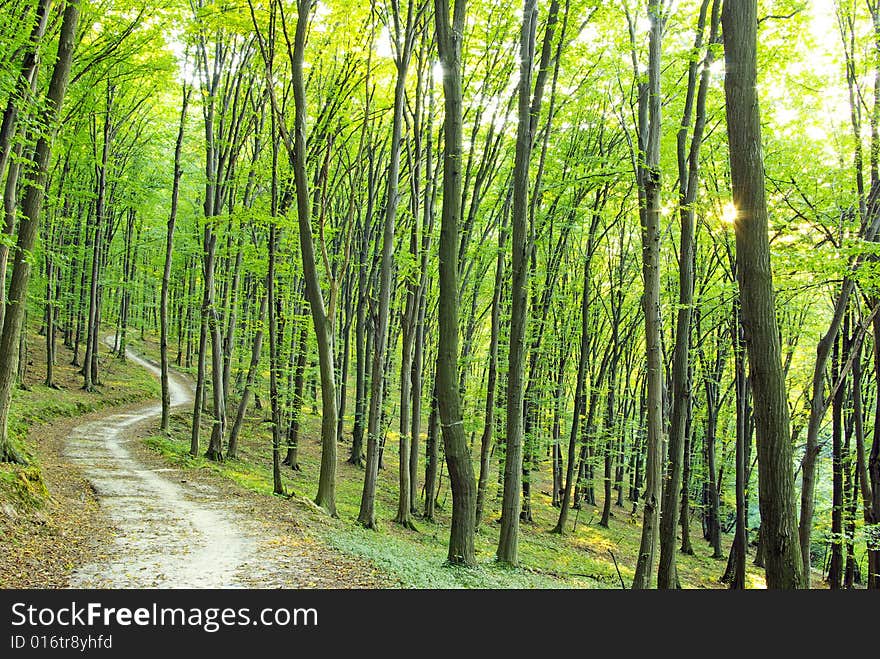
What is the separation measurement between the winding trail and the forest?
199 mm

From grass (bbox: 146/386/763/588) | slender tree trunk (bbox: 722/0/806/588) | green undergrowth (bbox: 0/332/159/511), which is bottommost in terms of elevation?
grass (bbox: 146/386/763/588)

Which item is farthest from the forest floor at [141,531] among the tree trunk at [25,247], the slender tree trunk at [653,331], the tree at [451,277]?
the slender tree trunk at [653,331]

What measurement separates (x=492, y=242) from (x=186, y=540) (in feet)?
44.2

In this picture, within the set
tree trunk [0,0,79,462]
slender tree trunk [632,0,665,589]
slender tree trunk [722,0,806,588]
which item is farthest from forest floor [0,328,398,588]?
slender tree trunk [632,0,665,589]

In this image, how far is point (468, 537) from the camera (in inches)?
337

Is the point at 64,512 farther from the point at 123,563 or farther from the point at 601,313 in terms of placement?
the point at 601,313

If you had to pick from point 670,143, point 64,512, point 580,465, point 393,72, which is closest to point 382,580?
point 64,512

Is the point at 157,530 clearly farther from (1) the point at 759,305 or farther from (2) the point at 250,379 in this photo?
(1) the point at 759,305

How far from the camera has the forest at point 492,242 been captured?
333 inches

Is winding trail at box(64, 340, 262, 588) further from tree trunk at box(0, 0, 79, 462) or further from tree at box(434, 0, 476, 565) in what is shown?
tree at box(434, 0, 476, 565)

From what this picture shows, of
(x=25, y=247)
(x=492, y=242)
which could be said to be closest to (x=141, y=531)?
(x=25, y=247)

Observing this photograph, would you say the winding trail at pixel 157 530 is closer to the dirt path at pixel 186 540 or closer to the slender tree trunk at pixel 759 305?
the dirt path at pixel 186 540

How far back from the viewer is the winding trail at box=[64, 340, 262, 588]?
6656 millimetres

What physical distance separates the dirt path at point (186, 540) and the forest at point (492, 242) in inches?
8.9
